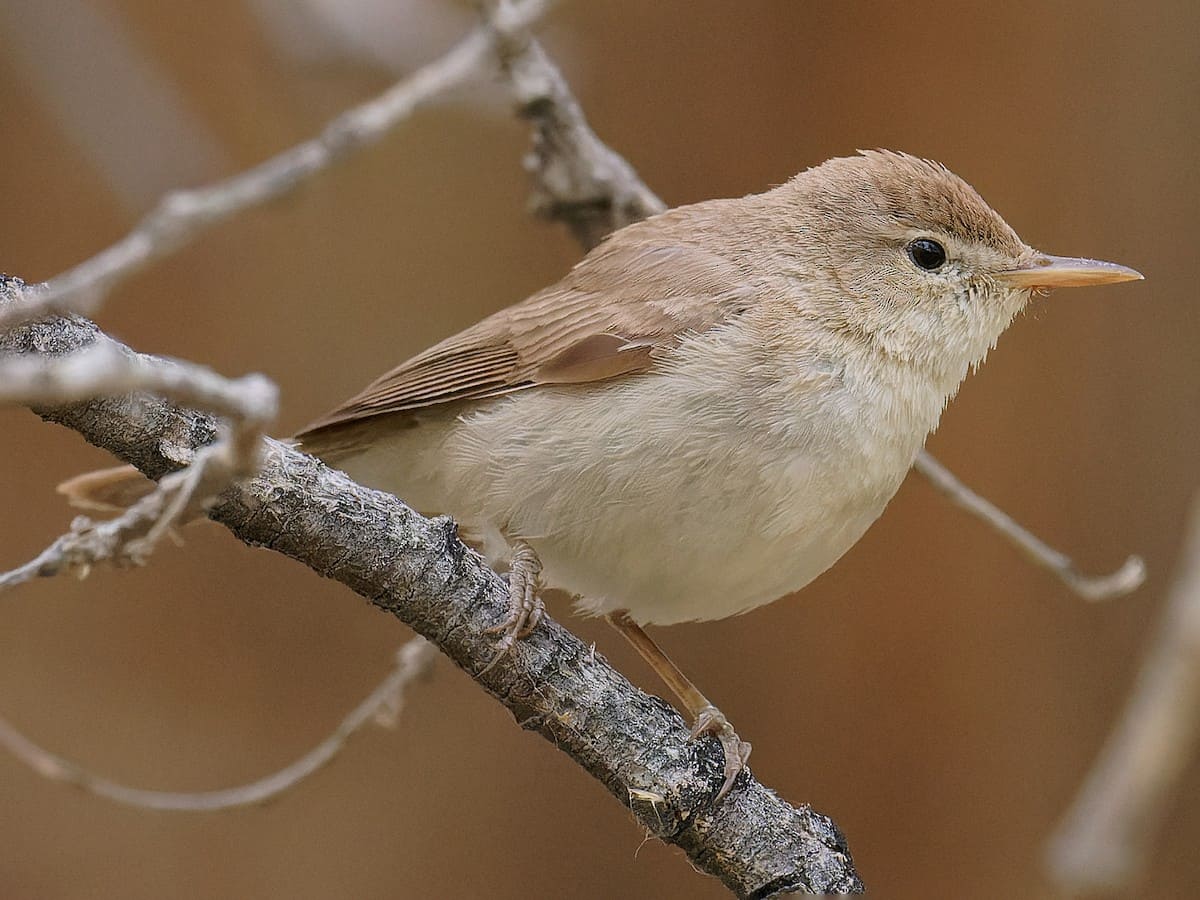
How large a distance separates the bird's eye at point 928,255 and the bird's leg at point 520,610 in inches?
53.5

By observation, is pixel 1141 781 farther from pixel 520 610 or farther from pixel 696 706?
pixel 696 706

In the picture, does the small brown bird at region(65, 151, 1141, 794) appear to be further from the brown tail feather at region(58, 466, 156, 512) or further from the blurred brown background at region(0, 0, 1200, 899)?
the blurred brown background at region(0, 0, 1200, 899)

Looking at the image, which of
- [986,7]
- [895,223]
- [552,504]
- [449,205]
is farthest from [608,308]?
[986,7]

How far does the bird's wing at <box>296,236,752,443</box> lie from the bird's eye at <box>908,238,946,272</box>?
484mm

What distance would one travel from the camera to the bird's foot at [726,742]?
9.00 ft

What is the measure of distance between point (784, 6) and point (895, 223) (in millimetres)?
2531

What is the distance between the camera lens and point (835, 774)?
219 inches

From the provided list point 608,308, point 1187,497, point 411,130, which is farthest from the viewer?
point 411,130

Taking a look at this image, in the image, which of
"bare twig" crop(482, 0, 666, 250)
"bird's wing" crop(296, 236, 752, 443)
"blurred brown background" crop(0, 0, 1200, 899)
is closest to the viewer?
"bird's wing" crop(296, 236, 752, 443)

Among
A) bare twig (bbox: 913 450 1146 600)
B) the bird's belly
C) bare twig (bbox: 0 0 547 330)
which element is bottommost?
bare twig (bbox: 0 0 547 330)

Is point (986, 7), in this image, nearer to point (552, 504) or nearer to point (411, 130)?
point (411, 130)

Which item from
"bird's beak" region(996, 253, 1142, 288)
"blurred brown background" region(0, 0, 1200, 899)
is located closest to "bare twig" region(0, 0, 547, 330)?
"bird's beak" region(996, 253, 1142, 288)

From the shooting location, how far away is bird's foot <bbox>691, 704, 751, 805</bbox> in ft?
9.00

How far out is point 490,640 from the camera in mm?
2490
